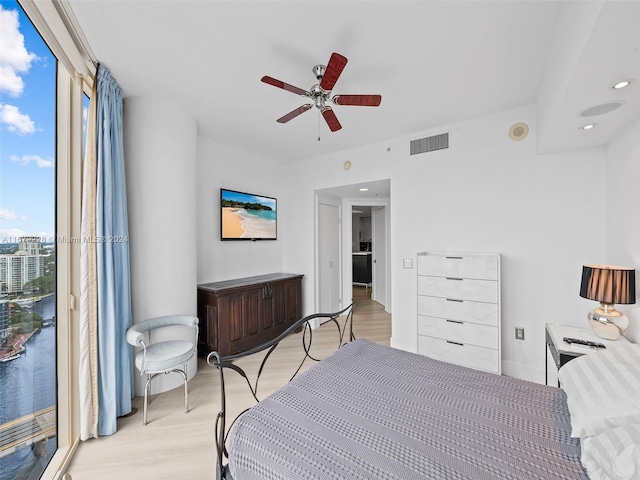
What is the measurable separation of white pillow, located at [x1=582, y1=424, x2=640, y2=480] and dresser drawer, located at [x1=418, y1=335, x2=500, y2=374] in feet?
6.17

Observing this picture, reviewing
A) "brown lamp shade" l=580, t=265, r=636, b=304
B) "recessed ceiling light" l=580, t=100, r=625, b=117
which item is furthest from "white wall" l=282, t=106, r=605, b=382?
"recessed ceiling light" l=580, t=100, r=625, b=117

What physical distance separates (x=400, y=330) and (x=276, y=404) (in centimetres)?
264

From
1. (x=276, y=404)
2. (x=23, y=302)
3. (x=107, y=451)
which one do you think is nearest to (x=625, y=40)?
(x=276, y=404)

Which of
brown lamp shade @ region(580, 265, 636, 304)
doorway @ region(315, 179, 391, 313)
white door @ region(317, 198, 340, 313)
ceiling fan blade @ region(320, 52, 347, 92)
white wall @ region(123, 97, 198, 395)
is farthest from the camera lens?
white door @ region(317, 198, 340, 313)

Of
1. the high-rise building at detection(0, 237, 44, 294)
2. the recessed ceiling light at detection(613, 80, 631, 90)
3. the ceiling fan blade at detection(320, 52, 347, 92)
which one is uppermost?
the ceiling fan blade at detection(320, 52, 347, 92)

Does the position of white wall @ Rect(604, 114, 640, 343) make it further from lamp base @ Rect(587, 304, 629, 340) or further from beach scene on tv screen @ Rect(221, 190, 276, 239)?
beach scene on tv screen @ Rect(221, 190, 276, 239)

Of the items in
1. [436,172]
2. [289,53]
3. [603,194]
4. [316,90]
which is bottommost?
Result: [603,194]

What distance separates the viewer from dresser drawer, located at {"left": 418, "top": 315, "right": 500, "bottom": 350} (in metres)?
2.67

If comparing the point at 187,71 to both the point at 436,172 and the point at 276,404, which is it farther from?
the point at 436,172

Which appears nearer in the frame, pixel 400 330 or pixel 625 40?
pixel 625 40

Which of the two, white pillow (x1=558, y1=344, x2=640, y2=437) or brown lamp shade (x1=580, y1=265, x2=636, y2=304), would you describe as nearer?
white pillow (x1=558, y1=344, x2=640, y2=437)

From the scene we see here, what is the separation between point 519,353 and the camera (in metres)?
2.86

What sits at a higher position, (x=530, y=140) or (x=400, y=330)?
(x=530, y=140)

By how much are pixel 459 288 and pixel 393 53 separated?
7.21ft
